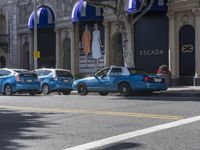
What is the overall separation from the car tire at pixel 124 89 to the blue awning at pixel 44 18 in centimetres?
1609

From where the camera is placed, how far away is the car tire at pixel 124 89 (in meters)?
24.2

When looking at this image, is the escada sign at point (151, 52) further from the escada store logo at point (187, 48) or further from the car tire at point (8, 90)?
the car tire at point (8, 90)

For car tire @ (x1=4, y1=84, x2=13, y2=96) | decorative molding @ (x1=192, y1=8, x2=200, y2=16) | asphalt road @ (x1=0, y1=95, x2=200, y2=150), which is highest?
decorative molding @ (x1=192, y1=8, x2=200, y2=16)

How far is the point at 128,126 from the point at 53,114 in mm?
3718

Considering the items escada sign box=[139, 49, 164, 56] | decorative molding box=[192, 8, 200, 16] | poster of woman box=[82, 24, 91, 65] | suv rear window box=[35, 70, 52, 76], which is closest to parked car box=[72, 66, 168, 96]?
suv rear window box=[35, 70, 52, 76]

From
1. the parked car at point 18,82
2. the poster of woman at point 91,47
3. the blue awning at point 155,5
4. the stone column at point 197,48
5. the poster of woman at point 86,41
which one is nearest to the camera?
the parked car at point 18,82

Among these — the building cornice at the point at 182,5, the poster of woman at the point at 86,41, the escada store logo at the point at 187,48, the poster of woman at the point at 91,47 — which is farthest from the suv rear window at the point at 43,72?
the building cornice at the point at 182,5

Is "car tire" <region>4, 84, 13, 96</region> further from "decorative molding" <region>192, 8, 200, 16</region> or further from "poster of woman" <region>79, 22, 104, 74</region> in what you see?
"decorative molding" <region>192, 8, 200, 16</region>

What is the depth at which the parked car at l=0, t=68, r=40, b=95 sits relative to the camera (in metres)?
27.2

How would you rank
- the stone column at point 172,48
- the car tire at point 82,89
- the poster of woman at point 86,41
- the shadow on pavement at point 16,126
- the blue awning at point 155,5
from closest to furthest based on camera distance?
the shadow on pavement at point 16,126
the car tire at point 82,89
the blue awning at point 155,5
the stone column at point 172,48
the poster of woman at point 86,41

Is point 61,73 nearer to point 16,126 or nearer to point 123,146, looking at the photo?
point 16,126

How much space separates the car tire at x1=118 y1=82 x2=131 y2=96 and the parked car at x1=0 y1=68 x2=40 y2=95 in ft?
18.1

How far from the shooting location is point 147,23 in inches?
1275

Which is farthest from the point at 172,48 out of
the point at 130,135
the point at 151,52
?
the point at 130,135
